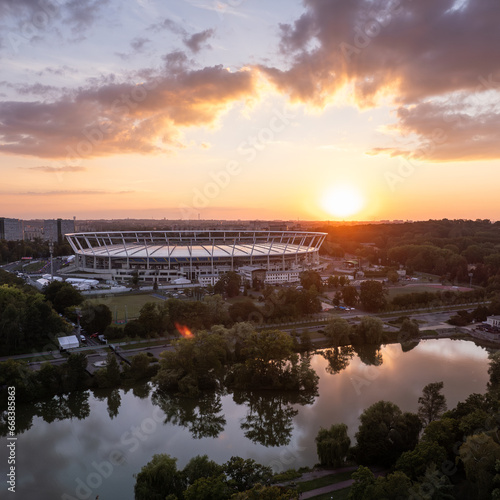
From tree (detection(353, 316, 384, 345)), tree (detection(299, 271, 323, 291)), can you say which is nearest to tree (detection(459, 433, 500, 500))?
tree (detection(353, 316, 384, 345))

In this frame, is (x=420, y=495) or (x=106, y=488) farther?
(x=106, y=488)

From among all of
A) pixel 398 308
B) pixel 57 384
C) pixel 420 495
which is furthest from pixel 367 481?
pixel 398 308

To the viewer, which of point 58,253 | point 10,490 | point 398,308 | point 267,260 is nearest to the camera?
point 10,490

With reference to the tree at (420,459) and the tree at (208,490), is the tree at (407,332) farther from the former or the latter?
the tree at (208,490)

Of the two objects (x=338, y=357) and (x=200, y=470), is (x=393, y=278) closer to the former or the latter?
(x=338, y=357)

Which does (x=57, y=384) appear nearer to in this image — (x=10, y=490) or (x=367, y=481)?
(x=10, y=490)

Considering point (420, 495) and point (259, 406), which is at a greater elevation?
point (420, 495)
